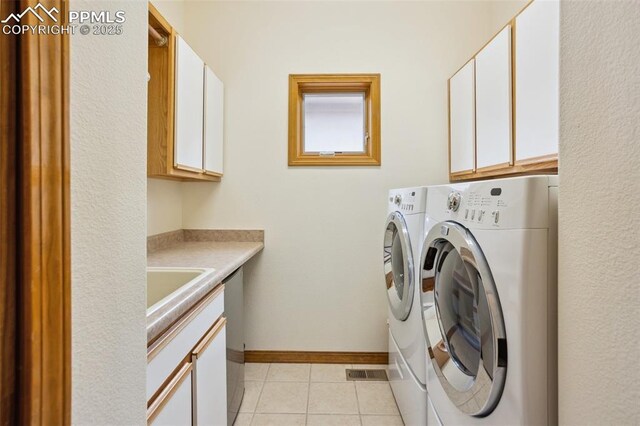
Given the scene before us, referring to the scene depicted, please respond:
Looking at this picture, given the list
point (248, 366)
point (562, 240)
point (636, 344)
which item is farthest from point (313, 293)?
point (636, 344)

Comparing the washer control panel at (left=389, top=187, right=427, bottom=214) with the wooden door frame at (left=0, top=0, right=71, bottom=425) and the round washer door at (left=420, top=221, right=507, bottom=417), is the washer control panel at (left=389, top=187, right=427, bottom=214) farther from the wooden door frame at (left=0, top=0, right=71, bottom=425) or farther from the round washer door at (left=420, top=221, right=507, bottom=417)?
the wooden door frame at (left=0, top=0, right=71, bottom=425)

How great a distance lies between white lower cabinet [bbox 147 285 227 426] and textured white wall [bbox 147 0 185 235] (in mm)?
926

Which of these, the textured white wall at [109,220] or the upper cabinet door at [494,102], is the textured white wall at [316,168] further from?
the textured white wall at [109,220]

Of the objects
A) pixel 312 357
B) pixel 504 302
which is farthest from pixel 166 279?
pixel 312 357

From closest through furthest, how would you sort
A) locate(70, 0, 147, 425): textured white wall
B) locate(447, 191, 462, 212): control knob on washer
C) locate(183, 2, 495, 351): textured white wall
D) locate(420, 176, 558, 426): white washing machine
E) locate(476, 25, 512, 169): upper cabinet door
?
locate(70, 0, 147, 425): textured white wall < locate(420, 176, 558, 426): white washing machine < locate(447, 191, 462, 212): control knob on washer < locate(476, 25, 512, 169): upper cabinet door < locate(183, 2, 495, 351): textured white wall

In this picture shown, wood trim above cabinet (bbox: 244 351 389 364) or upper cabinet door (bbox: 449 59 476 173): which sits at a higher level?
upper cabinet door (bbox: 449 59 476 173)

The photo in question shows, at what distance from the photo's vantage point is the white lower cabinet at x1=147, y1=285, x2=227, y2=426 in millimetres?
862

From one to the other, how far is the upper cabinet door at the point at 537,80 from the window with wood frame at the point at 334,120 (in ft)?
3.31

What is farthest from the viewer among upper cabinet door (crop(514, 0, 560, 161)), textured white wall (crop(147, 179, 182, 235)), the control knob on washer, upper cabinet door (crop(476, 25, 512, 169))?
textured white wall (crop(147, 179, 182, 235))

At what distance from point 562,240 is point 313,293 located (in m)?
1.90

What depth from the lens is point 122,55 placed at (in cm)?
58

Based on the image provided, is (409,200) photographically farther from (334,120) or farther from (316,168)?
(334,120)

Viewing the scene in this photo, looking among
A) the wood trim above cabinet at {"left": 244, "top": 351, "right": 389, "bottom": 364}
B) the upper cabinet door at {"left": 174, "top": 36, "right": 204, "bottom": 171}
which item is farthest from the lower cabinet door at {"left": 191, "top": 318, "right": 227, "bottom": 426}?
the wood trim above cabinet at {"left": 244, "top": 351, "right": 389, "bottom": 364}

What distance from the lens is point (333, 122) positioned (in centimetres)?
261
